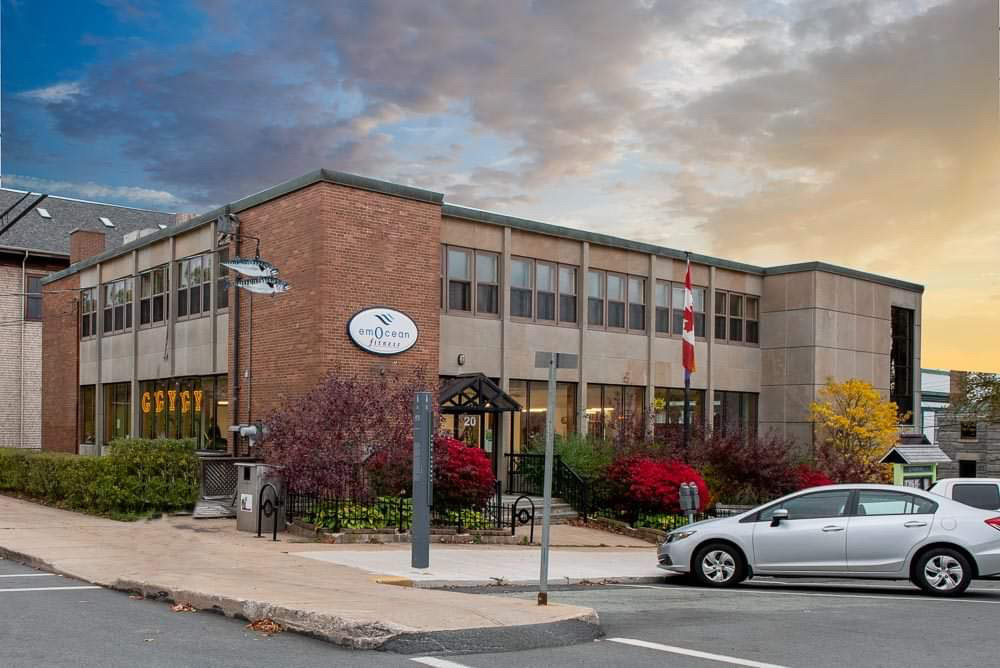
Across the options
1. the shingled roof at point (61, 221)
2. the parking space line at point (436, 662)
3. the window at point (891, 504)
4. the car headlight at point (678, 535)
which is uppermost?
the shingled roof at point (61, 221)

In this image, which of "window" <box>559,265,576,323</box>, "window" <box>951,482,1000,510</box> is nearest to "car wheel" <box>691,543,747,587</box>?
"window" <box>951,482,1000,510</box>

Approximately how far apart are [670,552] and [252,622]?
24.5 feet

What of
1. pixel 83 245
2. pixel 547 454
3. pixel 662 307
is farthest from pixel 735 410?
pixel 83 245

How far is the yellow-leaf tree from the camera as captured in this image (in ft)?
106

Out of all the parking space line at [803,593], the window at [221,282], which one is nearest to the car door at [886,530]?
the parking space line at [803,593]

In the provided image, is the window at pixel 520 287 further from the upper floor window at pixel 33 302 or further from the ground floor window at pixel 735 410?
the upper floor window at pixel 33 302

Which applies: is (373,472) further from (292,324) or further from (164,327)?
(164,327)

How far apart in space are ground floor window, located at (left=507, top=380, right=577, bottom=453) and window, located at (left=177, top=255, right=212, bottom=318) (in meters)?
8.38

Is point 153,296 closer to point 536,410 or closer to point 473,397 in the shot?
point 473,397

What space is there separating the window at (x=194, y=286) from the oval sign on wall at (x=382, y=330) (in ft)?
20.1

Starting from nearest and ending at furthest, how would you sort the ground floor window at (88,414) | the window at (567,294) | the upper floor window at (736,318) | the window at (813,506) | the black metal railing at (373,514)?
the window at (813,506)
the black metal railing at (373,514)
the window at (567,294)
the upper floor window at (736,318)
the ground floor window at (88,414)

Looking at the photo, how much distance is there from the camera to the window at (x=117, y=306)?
32.8 meters

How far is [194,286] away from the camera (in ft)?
94.8

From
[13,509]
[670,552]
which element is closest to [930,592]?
[670,552]
